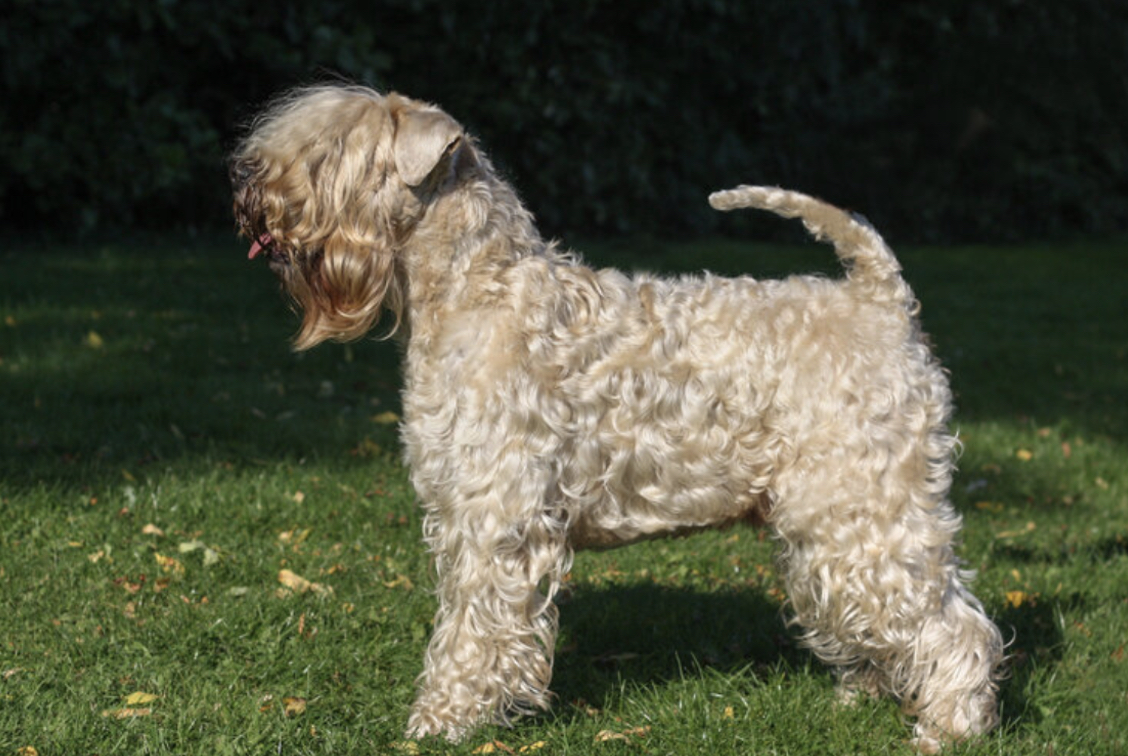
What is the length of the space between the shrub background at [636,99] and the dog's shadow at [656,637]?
539 centimetres

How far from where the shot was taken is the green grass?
166 inches

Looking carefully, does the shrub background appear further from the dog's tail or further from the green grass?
the dog's tail

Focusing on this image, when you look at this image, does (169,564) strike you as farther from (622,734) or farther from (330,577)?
(622,734)

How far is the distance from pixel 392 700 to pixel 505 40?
9835mm

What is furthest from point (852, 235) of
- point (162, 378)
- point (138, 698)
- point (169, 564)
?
point (162, 378)

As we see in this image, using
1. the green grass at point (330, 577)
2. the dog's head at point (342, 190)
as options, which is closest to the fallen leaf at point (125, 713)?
the green grass at point (330, 577)

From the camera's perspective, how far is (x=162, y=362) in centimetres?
805

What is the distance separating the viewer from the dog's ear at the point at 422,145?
3.87m

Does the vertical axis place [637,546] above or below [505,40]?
below

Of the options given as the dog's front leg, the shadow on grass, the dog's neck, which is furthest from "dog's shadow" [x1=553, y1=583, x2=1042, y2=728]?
the shadow on grass

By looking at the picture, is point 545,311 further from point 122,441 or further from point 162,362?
point 162,362

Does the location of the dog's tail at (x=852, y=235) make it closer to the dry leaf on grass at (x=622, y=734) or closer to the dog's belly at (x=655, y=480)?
the dog's belly at (x=655, y=480)

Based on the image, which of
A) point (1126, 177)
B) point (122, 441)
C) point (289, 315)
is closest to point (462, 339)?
point (122, 441)

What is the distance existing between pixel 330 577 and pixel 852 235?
2.54 meters
